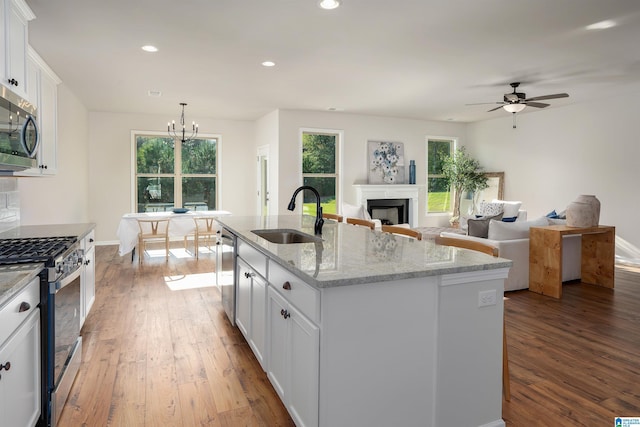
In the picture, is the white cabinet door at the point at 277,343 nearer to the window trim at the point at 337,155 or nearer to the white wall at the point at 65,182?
the white wall at the point at 65,182

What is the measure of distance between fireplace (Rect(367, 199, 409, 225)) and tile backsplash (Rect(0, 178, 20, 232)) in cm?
620

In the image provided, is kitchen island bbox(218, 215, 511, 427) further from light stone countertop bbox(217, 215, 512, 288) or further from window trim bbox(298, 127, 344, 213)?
window trim bbox(298, 127, 344, 213)

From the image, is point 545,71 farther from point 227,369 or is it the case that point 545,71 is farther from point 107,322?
point 107,322

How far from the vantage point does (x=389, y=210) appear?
345 inches

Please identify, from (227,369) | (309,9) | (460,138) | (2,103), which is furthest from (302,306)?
(460,138)

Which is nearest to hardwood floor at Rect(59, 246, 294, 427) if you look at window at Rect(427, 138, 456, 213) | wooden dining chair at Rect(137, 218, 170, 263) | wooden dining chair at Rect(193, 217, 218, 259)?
wooden dining chair at Rect(137, 218, 170, 263)

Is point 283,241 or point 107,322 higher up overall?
point 283,241

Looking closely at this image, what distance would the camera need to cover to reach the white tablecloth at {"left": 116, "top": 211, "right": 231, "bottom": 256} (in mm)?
6121

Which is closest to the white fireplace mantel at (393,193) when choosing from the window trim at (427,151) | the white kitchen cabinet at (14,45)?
the window trim at (427,151)

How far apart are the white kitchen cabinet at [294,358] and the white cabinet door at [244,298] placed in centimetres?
51

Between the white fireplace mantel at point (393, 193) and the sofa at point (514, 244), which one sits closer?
the sofa at point (514, 244)

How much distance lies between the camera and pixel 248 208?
30.3 ft

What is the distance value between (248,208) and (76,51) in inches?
206

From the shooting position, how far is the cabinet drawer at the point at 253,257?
7.79 feet
